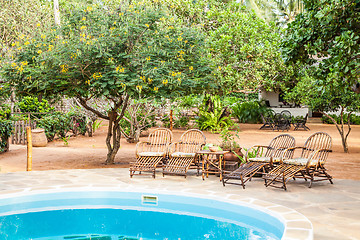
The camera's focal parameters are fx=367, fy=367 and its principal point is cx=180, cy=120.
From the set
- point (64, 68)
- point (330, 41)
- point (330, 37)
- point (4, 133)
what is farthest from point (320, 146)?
point (4, 133)

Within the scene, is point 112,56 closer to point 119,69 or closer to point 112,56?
point 112,56

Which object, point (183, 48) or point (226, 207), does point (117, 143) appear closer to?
point (183, 48)

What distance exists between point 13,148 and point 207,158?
8363mm

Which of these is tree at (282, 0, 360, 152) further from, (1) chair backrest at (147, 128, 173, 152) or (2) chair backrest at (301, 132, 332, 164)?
(1) chair backrest at (147, 128, 173, 152)

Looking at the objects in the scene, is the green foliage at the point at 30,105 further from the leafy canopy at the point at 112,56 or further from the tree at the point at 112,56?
the leafy canopy at the point at 112,56

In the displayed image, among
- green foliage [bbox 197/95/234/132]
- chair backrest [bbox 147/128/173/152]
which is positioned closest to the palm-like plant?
green foliage [bbox 197/95/234/132]

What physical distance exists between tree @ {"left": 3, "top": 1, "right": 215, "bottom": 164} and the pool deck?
1.90 m

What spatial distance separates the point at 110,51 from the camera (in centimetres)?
806

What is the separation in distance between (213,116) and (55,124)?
25.3ft

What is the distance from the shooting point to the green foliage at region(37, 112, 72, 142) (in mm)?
15008

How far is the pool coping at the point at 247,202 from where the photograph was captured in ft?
13.5

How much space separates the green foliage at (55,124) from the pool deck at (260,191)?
24.4ft

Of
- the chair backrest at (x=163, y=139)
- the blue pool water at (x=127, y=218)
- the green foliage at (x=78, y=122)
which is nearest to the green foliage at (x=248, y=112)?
the green foliage at (x=78, y=122)

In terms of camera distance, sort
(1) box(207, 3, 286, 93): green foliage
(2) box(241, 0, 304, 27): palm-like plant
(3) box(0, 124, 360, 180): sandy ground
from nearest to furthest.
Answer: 1. (3) box(0, 124, 360, 180): sandy ground
2. (1) box(207, 3, 286, 93): green foliage
3. (2) box(241, 0, 304, 27): palm-like plant
